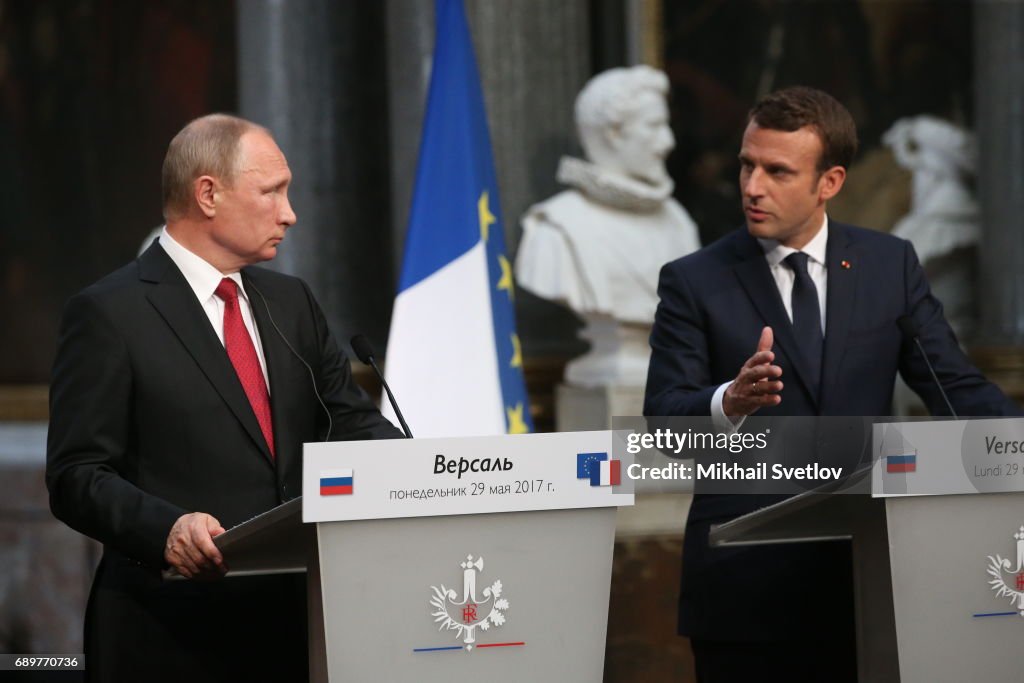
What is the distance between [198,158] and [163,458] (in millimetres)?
564

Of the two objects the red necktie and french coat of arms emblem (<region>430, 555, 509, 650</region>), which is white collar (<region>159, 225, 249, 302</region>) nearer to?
the red necktie

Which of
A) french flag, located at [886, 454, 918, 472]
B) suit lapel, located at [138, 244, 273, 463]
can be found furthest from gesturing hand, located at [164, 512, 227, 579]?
french flag, located at [886, 454, 918, 472]

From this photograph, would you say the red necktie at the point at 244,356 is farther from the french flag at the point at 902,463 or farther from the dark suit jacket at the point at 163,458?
the french flag at the point at 902,463

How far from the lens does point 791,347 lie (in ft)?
9.45

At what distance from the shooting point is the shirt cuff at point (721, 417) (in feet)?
8.12

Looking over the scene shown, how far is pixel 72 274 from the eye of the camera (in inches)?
296

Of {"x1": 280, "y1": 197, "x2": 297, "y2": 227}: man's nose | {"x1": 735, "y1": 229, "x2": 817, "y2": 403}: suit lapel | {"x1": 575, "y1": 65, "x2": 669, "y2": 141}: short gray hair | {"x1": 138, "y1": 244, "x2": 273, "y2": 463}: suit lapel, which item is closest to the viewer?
{"x1": 138, "y1": 244, "x2": 273, "y2": 463}: suit lapel

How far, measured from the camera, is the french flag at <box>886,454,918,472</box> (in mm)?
2295

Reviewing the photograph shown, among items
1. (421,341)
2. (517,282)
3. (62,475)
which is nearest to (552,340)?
(517,282)

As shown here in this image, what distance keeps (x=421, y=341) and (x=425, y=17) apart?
2.04m

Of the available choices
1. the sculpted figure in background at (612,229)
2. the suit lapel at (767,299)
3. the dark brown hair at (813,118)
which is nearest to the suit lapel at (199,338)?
the suit lapel at (767,299)

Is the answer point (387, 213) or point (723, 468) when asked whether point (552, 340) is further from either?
point (723, 468)

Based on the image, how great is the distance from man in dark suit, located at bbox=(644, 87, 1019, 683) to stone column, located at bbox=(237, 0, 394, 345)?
3.56 metres

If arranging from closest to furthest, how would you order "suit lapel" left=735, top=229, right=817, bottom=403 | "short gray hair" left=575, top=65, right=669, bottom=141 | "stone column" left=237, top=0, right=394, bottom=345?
"suit lapel" left=735, top=229, right=817, bottom=403
"short gray hair" left=575, top=65, right=669, bottom=141
"stone column" left=237, top=0, right=394, bottom=345
